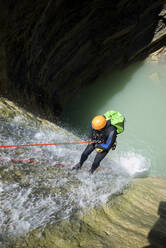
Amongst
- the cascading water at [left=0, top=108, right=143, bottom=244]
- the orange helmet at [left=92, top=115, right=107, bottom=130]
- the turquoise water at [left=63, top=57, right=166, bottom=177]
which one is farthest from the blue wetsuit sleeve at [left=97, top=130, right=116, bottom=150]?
the turquoise water at [left=63, top=57, right=166, bottom=177]

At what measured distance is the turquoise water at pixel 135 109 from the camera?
927cm

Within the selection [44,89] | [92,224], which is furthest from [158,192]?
[44,89]

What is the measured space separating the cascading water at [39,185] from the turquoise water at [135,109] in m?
4.10

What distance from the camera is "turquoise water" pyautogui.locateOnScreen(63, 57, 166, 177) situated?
30.4 ft

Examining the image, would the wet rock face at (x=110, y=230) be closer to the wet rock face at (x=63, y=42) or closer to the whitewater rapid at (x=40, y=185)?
the whitewater rapid at (x=40, y=185)

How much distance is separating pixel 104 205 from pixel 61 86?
7203 millimetres

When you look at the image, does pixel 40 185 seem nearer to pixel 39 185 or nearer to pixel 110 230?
pixel 39 185

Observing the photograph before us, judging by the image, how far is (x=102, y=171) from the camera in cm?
538

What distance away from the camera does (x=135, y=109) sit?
12.3m

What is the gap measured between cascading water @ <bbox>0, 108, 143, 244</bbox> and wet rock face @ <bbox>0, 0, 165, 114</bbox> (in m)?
1.90

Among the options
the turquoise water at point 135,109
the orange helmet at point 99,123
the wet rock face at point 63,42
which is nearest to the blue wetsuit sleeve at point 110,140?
the orange helmet at point 99,123

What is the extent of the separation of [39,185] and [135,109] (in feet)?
34.7

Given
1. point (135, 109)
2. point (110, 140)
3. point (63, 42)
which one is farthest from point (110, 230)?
point (135, 109)

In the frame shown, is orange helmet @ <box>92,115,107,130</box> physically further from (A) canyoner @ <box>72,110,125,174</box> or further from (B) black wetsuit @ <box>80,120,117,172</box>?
(B) black wetsuit @ <box>80,120,117,172</box>
